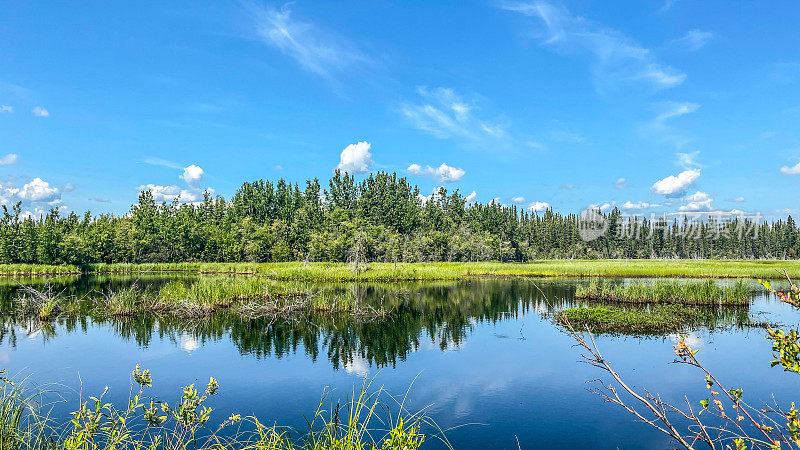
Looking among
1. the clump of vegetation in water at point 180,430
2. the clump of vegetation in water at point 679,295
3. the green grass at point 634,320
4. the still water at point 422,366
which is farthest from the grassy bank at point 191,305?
the clump of vegetation in water at point 679,295

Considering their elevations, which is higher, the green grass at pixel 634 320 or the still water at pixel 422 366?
the green grass at pixel 634 320

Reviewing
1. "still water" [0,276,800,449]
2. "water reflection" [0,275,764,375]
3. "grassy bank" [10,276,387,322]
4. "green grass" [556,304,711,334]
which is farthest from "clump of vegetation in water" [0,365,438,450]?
"green grass" [556,304,711,334]

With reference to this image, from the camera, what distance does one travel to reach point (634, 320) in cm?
2489

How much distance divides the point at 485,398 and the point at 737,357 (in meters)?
12.2

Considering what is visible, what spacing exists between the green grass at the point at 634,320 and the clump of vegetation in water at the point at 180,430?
571 inches

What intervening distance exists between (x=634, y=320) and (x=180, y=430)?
22549 mm

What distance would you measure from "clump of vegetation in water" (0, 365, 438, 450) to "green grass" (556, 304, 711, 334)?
1451 centimetres

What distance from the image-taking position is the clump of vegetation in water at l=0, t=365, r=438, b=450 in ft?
20.5

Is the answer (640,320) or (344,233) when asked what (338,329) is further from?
(344,233)

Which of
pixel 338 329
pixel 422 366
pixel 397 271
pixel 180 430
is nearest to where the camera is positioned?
pixel 180 430

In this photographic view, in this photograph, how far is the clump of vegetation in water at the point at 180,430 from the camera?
20.5 feet

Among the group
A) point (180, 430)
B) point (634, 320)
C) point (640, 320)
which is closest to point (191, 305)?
point (180, 430)

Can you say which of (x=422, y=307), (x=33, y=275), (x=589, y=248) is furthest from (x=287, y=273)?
(x=589, y=248)

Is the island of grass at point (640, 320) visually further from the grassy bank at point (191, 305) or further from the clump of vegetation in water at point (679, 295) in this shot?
the grassy bank at point (191, 305)
